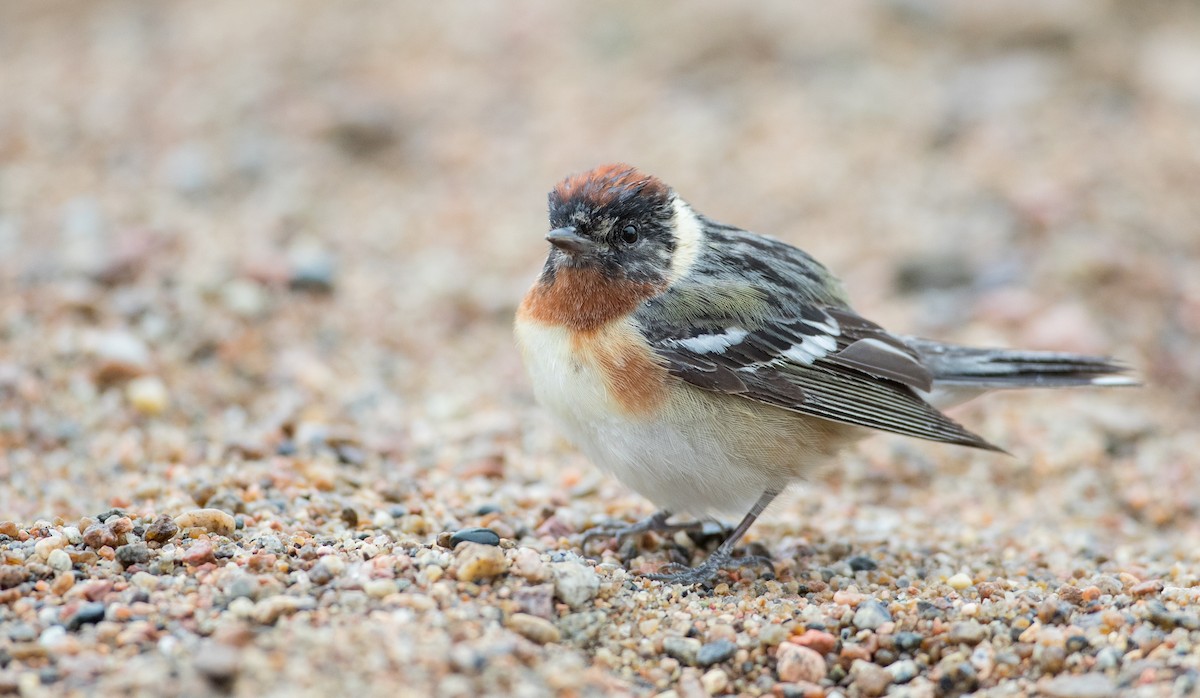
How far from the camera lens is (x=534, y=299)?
16.7ft

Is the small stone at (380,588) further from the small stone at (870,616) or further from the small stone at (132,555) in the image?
the small stone at (870,616)

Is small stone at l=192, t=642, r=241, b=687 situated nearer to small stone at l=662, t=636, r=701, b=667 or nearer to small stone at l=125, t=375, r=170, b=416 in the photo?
small stone at l=662, t=636, r=701, b=667

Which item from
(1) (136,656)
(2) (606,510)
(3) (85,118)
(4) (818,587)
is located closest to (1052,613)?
(4) (818,587)

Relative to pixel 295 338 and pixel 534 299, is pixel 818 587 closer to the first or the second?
pixel 534 299

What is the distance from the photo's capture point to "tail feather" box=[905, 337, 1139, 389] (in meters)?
5.60

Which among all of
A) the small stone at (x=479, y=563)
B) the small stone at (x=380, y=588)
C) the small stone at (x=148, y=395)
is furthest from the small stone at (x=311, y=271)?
the small stone at (x=380, y=588)

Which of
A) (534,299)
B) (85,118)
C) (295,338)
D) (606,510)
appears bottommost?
(606,510)

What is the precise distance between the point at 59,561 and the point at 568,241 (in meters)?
2.27

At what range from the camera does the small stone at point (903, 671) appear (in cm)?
393

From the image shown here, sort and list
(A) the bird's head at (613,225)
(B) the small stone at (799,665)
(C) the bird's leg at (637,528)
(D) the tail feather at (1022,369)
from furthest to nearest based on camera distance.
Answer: (D) the tail feather at (1022,369)
(C) the bird's leg at (637,528)
(A) the bird's head at (613,225)
(B) the small stone at (799,665)

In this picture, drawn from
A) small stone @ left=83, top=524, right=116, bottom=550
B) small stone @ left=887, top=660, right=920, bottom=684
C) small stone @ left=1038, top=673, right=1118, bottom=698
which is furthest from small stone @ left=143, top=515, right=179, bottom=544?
small stone @ left=1038, top=673, right=1118, bottom=698

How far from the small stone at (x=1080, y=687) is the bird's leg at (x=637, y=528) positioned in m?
1.94

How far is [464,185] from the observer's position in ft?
31.2

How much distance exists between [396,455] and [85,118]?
5571mm
